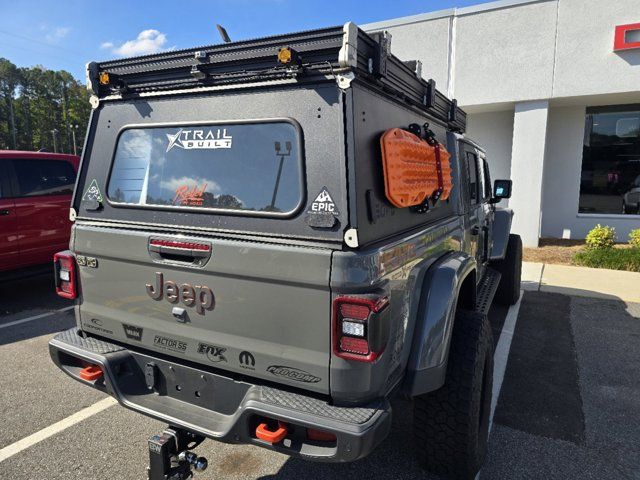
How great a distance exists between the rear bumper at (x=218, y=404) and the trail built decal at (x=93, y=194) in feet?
2.72

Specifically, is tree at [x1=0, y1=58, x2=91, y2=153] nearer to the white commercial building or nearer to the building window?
the white commercial building

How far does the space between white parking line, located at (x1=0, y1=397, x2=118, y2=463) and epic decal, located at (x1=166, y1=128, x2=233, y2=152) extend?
2158 millimetres

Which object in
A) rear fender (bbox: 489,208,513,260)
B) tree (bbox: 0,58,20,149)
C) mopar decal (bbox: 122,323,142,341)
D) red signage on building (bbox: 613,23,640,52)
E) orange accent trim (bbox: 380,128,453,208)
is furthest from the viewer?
tree (bbox: 0,58,20,149)

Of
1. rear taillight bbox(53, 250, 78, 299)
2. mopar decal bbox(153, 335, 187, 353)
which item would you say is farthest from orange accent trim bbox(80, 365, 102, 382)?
rear taillight bbox(53, 250, 78, 299)

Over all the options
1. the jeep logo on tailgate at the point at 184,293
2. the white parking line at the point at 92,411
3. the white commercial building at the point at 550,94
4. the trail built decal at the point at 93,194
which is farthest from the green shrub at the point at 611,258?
the trail built decal at the point at 93,194

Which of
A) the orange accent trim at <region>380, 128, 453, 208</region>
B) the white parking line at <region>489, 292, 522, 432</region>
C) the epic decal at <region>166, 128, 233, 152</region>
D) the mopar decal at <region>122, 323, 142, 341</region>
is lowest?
the white parking line at <region>489, 292, 522, 432</region>

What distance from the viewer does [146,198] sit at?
256 centimetres

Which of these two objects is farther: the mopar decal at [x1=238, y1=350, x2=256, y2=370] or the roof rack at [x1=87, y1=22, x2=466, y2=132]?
the mopar decal at [x1=238, y1=350, x2=256, y2=370]

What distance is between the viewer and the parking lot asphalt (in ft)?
8.92

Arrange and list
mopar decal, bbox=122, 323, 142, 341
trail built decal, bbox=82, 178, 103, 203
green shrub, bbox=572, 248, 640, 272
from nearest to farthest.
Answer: mopar decal, bbox=122, 323, 142, 341
trail built decal, bbox=82, 178, 103, 203
green shrub, bbox=572, 248, 640, 272

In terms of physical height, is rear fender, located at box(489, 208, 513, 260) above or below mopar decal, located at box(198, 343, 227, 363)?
above

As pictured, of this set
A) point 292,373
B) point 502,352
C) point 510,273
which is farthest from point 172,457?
point 510,273

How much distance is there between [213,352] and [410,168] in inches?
55.2

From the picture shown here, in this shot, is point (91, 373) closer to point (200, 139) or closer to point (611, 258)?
point (200, 139)
